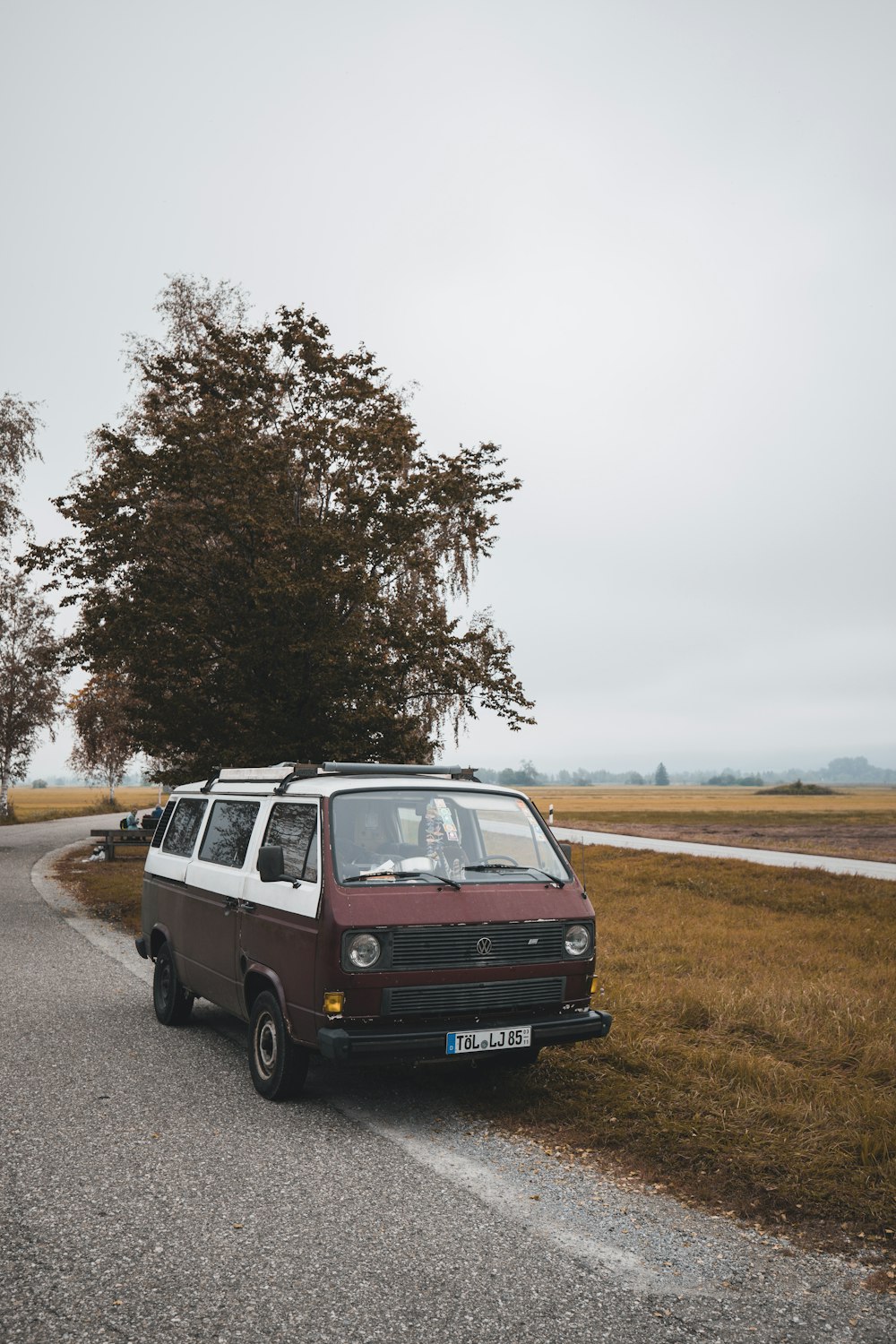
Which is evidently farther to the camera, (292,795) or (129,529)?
(129,529)

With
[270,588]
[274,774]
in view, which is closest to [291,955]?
[274,774]

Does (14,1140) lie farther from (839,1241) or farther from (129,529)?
(129,529)

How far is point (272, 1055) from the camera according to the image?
662cm

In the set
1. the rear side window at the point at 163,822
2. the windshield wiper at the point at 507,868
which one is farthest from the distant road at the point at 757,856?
the windshield wiper at the point at 507,868

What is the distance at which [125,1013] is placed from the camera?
9055 mm

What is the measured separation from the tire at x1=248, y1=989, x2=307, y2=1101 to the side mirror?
730 millimetres

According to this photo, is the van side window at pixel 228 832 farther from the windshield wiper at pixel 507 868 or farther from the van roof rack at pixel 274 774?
the windshield wiper at pixel 507 868

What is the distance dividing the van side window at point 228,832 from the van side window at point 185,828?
12.5 inches

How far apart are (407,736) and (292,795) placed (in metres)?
11.0

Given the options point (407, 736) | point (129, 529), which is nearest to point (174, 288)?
Answer: point (129, 529)

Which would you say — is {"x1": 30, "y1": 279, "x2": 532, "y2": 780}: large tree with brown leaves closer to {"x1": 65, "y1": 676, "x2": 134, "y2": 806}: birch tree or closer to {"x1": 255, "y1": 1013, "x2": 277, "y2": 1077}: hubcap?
{"x1": 255, "y1": 1013, "x2": 277, "y2": 1077}: hubcap

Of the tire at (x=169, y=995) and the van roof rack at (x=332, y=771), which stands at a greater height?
the van roof rack at (x=332, y=771)

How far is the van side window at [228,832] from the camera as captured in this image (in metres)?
7.62

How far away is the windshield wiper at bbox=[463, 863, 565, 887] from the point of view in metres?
6.75
